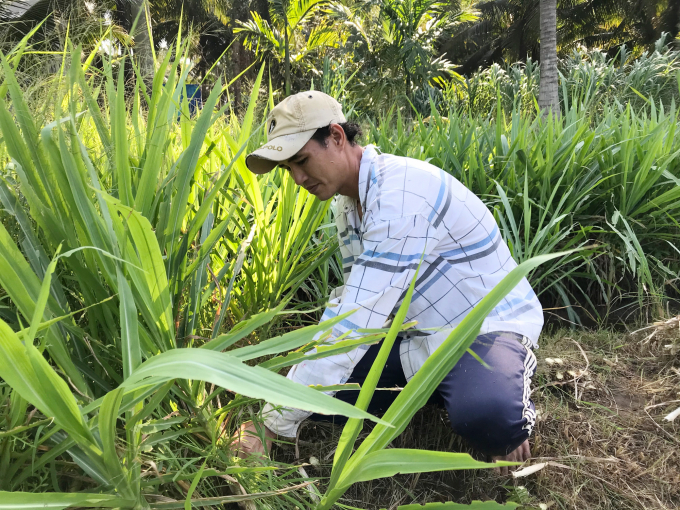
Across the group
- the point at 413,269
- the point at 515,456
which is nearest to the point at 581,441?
the point at 515,456

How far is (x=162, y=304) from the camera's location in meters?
0.65

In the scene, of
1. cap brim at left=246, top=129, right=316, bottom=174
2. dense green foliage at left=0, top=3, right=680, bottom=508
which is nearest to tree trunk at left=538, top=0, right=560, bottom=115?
dense green foliage at left=0, top=3, right=680, bottom=508

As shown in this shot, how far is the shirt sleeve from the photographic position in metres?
1.00

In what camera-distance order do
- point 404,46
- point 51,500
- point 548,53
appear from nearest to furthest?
point 51,500 → point 548,53 → point 404,46

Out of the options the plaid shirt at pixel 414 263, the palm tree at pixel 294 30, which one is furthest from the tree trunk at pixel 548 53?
the plaid shirt at pixel 414 263

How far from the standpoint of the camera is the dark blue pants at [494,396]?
1.10 metres

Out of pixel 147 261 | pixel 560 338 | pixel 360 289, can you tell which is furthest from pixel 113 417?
pixel 560 338

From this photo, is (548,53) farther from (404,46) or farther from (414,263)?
(414,263)

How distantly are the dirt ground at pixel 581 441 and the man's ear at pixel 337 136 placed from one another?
28.4 inches

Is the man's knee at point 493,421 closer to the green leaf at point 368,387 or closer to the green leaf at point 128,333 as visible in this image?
the green leaf at point 368,387

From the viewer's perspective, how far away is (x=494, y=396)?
1.10 metres

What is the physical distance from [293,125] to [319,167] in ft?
0.38

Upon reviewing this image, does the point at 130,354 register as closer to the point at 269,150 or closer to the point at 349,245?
the point at 269,150

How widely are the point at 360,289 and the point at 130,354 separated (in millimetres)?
556
